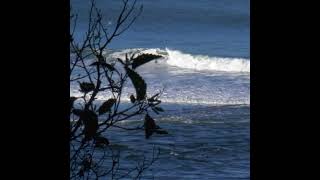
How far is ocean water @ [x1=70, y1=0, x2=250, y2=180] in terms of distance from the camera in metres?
6.46

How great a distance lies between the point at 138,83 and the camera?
6.20 feet

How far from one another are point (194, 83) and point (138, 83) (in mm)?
→ 9647

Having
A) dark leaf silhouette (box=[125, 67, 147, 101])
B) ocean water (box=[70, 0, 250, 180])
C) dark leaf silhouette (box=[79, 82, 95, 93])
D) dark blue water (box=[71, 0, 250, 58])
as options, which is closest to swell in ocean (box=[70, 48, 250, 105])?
ocean water (box=[70, 0, 250, 180])

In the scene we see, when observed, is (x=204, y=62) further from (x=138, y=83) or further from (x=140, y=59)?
(x=138, y=83)

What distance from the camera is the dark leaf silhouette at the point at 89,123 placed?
6.23ft

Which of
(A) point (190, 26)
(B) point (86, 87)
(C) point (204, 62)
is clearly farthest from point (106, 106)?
(A) point (190, 26)

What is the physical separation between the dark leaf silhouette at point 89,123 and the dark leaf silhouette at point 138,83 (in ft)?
0.36

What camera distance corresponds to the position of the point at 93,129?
1.90m

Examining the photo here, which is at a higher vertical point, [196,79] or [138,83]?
[196,79]

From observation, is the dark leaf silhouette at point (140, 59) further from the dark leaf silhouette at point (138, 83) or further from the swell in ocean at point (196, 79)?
the swell in ocean at point (196, 79)

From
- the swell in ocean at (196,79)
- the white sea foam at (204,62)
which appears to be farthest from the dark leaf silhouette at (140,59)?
the white sea foam at (204,62)

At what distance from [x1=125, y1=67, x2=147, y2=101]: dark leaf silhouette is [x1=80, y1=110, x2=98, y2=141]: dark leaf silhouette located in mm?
111
